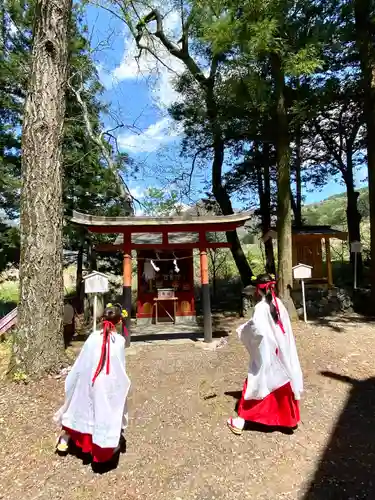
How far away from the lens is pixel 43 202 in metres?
5.78

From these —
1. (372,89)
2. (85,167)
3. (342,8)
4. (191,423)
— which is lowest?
(191,423)

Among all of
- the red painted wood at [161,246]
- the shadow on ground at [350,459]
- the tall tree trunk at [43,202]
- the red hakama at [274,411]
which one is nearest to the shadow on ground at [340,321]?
the red painted wood at [161,246]

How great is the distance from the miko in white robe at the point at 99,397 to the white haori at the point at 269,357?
1.39m

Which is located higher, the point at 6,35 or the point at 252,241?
the point at 6,35

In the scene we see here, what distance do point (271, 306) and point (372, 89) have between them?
8636 mm

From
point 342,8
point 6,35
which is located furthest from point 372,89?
point 6,35

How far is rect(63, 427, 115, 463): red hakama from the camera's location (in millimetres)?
3520

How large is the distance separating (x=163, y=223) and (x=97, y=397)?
16.8 feet

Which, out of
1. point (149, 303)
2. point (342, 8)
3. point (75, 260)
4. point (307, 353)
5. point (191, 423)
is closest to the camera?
point (191, 423)

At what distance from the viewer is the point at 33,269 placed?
18.4 feet

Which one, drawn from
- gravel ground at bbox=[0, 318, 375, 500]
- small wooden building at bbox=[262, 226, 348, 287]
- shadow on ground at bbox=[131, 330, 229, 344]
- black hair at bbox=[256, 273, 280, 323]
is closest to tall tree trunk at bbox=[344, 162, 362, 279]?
small wooden building at bbox=[262, 226, 348, 287]

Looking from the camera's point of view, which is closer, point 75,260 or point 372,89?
point 372,89

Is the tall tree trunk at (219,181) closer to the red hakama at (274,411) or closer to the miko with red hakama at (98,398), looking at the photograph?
the red hakama at (274,411)

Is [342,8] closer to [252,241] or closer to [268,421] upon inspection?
[268,421]
